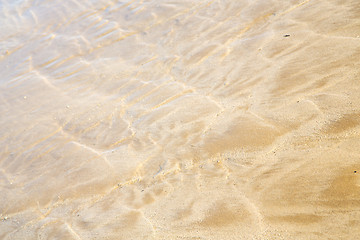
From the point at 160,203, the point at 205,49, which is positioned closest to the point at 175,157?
the point at 160,203

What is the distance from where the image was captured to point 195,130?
8.92 feet

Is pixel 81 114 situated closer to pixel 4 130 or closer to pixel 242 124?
pixel 4 130

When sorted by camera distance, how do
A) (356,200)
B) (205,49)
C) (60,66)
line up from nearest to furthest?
(356,200) → (205,49) → (60,66)

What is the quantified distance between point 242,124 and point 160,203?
2.95ft

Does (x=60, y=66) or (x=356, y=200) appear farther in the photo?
(x=60, y=66)

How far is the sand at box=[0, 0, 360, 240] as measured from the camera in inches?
77.9

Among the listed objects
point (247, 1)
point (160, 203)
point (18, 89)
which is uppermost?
point (247, 1)

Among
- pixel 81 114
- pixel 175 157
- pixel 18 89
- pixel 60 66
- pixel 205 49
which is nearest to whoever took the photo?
pixel 175 157

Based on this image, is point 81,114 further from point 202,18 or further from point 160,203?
point 202,18

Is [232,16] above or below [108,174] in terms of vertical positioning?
above

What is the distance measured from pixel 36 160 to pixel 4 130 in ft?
2.64

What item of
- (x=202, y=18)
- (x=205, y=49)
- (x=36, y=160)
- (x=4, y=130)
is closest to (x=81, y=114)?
(x=36, y=160)

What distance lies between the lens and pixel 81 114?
3.41 m

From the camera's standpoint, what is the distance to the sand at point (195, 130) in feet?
6.49
